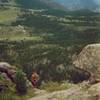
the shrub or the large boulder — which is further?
the shrub

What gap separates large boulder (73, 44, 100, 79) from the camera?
66.7 m

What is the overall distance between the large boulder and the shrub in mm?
42127

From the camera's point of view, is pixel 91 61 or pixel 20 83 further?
pixel 20 83

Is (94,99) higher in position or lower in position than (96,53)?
lower

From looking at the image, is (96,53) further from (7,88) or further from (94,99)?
(7,88)

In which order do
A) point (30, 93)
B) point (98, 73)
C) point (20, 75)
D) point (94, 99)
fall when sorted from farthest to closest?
point (20, 75), point (30, 93), point (98, 73), point (94, 99)

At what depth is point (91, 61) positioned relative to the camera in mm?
68625

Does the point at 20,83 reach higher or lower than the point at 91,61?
lower

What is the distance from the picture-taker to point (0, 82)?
11538cm

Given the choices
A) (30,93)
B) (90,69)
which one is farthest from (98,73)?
(30,93)

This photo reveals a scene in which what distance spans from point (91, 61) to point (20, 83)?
168 ft

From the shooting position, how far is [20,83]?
4569 inches

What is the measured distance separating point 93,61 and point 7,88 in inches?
2048

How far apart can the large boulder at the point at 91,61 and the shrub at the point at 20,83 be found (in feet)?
138
